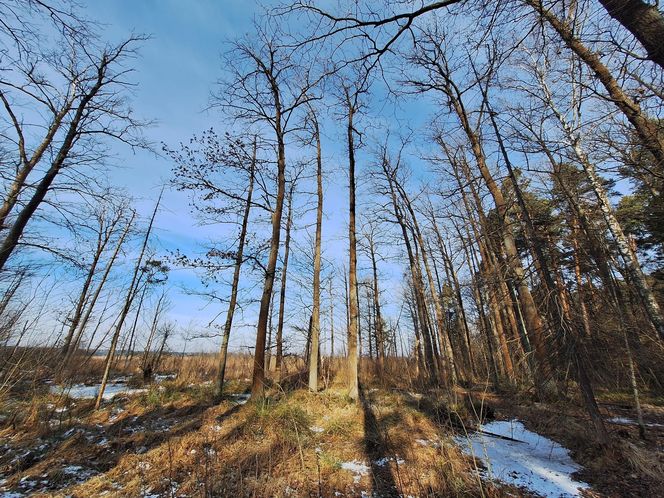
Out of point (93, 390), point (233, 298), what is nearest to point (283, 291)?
point (233, 298)

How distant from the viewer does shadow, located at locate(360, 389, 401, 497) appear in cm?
417

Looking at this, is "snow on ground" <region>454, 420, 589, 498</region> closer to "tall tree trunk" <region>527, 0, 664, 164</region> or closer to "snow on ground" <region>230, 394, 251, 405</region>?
"tall tree trunk" <region>527, 0, 664, 164</region>

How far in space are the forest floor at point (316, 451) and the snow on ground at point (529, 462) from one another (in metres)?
0.02

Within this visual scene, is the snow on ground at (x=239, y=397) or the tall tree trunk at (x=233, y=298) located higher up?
the tall tree trunk at (x=233, y=298)

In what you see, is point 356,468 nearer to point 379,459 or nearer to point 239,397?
point 379,459

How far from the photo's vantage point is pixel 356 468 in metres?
4.80

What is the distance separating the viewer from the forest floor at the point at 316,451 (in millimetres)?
4016

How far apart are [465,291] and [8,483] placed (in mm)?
18484

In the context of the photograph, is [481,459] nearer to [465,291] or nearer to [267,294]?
[267,294]

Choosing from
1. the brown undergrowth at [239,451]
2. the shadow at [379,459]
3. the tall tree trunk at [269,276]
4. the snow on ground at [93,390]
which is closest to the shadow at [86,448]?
the brown undergrowth at [239,451]

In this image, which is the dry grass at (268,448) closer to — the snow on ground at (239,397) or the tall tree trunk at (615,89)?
the snow on ground at (239,397)

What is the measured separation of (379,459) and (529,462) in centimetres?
251

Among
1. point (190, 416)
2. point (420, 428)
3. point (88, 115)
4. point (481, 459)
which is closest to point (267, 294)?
point (190, 416)

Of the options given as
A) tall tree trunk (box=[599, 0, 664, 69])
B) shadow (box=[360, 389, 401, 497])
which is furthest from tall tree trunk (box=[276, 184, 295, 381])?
tall tree trunk (box=[599, 0, 664, 69])
